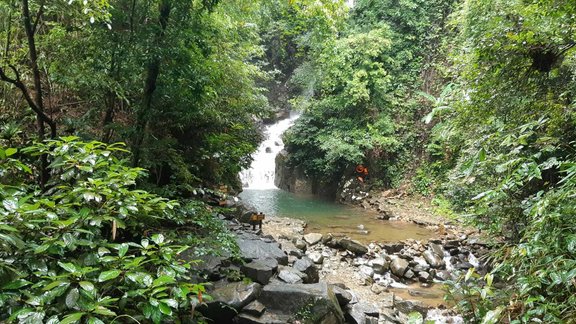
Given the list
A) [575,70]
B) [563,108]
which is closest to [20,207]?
[563,108]

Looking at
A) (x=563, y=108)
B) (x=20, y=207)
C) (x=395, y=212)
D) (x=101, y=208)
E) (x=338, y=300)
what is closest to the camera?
(x=20, y=207)

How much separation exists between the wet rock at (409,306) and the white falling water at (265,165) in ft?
35.6

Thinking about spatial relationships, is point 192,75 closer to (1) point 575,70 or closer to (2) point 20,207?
(2) point 20,207

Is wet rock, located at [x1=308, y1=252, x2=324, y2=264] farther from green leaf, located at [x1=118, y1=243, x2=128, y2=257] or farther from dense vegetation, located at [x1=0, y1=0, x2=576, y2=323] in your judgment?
green leaf, located at [x1=118, y1=243, x2=128, y2=257]

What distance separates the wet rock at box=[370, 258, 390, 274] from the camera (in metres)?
6.73

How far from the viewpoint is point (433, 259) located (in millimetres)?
7172

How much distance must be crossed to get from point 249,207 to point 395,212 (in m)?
6.22

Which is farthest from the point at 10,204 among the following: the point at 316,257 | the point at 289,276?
the point at 316,257

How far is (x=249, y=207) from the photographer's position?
25.1ft

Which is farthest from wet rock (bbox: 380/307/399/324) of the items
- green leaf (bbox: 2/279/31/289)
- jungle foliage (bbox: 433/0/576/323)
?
green leaf (bbox: 2/279/31/289)

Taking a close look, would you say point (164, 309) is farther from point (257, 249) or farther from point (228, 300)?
point (257, 249)

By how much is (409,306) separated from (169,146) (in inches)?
184

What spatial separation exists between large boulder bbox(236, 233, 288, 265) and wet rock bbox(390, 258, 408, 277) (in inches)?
116

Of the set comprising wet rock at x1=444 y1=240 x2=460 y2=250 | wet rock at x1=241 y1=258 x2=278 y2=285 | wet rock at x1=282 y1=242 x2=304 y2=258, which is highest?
wet rock at x1=241 y1=258 x2=278 y2=285
